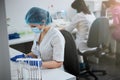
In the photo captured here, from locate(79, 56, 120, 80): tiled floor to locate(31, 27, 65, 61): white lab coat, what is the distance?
1452 mm

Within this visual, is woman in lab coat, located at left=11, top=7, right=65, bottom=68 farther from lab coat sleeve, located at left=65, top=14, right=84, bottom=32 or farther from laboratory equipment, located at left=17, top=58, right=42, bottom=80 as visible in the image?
lab coat sleeve, located at left=65, top=14, right=84, bottom=32

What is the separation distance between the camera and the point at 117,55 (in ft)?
11.9

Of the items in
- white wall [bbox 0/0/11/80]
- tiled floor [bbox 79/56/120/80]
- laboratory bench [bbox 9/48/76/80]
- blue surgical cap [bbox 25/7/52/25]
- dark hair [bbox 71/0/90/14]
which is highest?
dark hair [bbox 71/0/90/14]

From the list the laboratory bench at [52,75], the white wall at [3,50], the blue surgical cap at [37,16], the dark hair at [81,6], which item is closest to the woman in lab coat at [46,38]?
the blue surgical cap at [37,16]

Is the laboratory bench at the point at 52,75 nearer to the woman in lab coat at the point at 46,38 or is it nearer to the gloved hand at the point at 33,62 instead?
the woman in lab coat at the point at 46,38

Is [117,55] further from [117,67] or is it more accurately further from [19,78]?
[19,78]

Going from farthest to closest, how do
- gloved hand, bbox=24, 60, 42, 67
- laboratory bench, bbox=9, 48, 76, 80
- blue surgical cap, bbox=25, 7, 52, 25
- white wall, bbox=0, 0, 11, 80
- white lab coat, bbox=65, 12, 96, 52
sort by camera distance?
white lab coat, bbox=65, 12, 96, 52 → blue surgical cap, bbox=25, 7, 52, 25 → laboratory bench, bbox=9, 48, 76, 80 → gloved hand, bbox=24, 60, 42, 67 → white wall, bbox=0, 0, 11, 80

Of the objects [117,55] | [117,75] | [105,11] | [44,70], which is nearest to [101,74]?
[117,75]

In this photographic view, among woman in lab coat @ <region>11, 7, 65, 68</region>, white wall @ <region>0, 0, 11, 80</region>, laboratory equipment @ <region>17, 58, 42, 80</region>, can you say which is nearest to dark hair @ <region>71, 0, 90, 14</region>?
woman in lab coat @ <region>11, 7, 65, 68</region>

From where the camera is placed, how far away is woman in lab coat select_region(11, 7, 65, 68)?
5.45 ft

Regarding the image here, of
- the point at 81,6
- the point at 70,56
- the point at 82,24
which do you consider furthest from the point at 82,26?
the point at 70,56

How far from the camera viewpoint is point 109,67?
3.42m

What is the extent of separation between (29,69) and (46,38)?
0.66 m

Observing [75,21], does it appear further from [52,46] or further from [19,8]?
[52,46]
